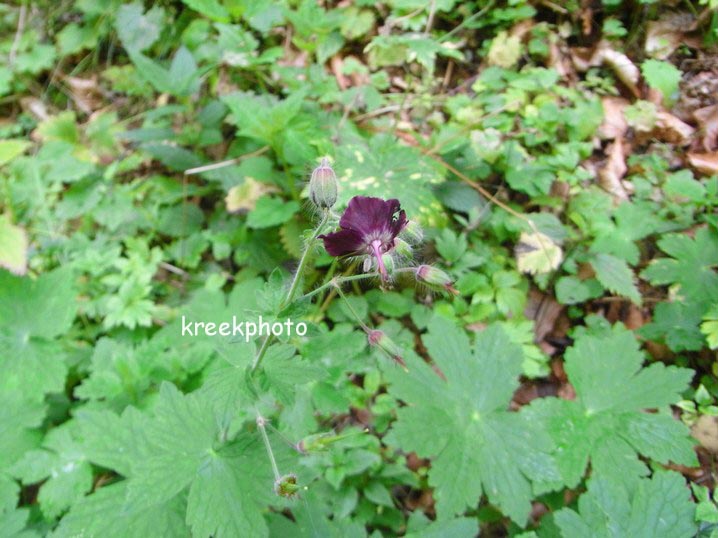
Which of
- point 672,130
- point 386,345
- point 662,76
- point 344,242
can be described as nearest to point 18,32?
point 344,242

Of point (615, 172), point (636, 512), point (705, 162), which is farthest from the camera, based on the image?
point (615, 172)

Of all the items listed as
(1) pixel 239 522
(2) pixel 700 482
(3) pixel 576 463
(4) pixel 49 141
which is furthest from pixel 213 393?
(4) pixel 49 141

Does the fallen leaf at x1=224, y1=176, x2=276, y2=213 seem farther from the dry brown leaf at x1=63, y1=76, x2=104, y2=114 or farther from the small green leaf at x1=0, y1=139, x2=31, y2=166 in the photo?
the dry brown leaf at x1=63, y1=76, x2=104, y2=114

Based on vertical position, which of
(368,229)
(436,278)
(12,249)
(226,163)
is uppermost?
(368,229)

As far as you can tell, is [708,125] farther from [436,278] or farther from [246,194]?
[246,194]

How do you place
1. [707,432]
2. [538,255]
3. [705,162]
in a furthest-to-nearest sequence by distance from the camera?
[705,162] < [538,255] < [707,432]

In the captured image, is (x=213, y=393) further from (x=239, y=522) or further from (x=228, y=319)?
(x=228, y=319)
